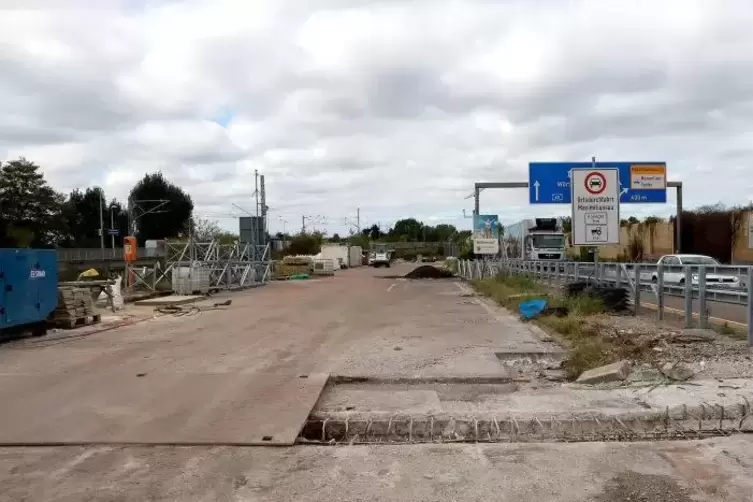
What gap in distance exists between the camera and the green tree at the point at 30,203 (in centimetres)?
7906

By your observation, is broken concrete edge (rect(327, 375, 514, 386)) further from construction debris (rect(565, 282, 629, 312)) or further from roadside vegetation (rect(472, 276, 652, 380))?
construction debris (rect(565, 282, 629, 312))

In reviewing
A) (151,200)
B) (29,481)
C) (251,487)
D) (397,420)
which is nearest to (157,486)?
(251,487)

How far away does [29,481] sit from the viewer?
5.27m

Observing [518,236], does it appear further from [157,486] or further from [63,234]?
[63,234]

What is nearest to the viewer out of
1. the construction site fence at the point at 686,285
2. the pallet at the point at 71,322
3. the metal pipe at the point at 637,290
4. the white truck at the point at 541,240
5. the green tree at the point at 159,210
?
the construction site fence at the point at 686,285

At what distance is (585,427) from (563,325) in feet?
20.9

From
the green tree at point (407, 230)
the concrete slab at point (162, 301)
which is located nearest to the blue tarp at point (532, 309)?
the concrete slab at point (162, 301)

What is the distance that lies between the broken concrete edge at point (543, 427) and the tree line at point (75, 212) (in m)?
66.2

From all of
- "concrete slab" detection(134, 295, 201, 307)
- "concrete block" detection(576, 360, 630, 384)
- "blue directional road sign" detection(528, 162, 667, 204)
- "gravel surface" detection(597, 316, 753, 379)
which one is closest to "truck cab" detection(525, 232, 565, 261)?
"blue directional road sign" detection(528, 162, 667, 204)

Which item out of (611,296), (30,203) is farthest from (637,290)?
(30,203)

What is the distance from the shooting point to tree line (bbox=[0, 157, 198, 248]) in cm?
7831

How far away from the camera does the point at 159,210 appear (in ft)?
308

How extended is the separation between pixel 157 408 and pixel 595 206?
40.3 ft

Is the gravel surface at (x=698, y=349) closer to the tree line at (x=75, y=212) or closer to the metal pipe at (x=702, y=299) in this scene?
the metal pipe at (x=702, y=299)
